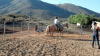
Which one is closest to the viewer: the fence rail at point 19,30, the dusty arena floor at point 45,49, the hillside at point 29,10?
the dusty arena floor at point 45,49

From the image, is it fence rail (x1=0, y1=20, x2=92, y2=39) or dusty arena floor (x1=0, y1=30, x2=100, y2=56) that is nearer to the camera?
dusty arena floor (x1=0, y1=30, x2=100, y2=56)

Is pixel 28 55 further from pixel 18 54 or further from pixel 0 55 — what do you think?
pixel 0 55

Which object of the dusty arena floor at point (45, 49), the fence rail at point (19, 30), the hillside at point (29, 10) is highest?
the hillside at point (29, 10)

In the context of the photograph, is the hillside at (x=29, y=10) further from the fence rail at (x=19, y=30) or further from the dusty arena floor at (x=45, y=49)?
the dusty arena floor at (x=45, y=49)

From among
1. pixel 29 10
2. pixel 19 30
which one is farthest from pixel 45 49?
pixel 29 10

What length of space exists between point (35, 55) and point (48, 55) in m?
0.57

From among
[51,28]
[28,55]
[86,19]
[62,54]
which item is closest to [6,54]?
[28,55]

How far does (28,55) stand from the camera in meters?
4.52

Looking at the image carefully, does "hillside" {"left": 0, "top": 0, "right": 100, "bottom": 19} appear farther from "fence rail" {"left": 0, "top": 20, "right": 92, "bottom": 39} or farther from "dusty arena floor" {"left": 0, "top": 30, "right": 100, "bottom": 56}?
"dusty arena floor" {"left": 0, "top": 30, "right": 100, "bottom": 56}

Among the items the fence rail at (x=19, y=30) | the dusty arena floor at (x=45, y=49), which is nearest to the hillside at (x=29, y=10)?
the fence rail at (x=19, y=30)

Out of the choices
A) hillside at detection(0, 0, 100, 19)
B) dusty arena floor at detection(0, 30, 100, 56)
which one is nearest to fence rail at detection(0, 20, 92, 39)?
dusty arena floor at detection(0, 30, 100, 56)

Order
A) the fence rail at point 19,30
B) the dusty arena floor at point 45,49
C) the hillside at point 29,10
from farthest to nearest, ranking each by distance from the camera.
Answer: the hillside at point 29,10 < the fence rail at point 19,30 < the dusty arena floor at point 45,49

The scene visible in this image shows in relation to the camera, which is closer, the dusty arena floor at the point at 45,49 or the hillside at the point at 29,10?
the dusty arena floor at the point at 45,49

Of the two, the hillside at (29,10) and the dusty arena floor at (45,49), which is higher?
the hillside at (29,10)
